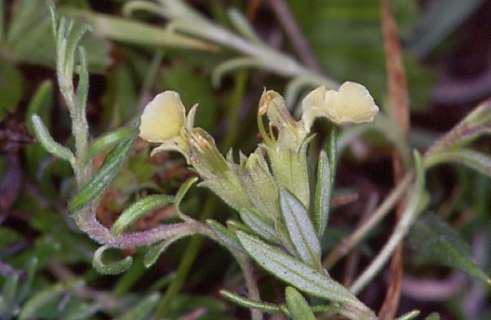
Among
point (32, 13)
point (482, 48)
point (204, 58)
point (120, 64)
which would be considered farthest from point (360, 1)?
point (32, 13)

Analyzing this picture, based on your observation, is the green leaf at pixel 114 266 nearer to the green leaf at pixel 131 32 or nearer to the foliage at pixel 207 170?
the foliage at pixel 207 170

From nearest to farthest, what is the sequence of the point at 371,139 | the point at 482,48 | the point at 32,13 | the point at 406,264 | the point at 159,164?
the point at 159,164
the point at 32,13
the point at 406,264
the point at 371,139
the point at 482,48

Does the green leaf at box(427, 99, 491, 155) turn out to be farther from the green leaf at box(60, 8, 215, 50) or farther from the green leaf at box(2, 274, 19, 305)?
the green leaf at box(2, 274, 19, 305)

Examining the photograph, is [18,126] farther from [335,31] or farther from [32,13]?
[335,31]

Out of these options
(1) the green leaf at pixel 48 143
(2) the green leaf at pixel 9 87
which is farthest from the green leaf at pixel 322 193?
(2) the green leaf at pixel 9 87

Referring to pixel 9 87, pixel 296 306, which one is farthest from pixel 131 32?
pixel 296 306

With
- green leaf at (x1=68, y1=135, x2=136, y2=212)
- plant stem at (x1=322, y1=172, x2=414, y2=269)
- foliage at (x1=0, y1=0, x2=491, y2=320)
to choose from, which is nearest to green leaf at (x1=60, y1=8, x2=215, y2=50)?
foliage at (x1=0, y1=0, x2=491, y2=320)
